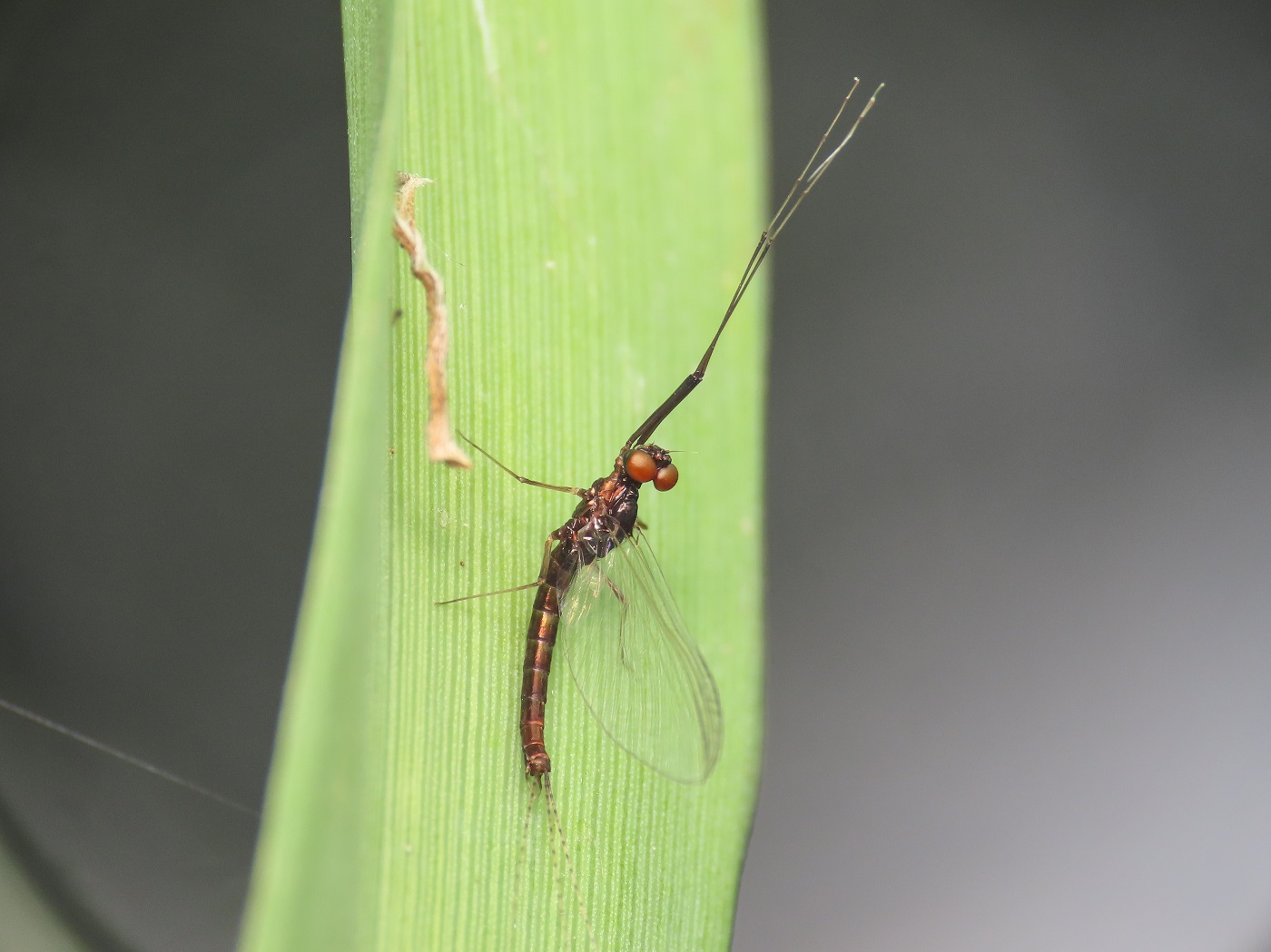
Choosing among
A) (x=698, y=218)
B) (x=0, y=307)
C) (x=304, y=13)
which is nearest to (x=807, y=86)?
(x=304, y=13)

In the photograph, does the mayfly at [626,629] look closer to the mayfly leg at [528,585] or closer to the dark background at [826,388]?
the mayfly leg at [528,585]

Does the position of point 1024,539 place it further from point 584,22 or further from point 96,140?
point 96,140

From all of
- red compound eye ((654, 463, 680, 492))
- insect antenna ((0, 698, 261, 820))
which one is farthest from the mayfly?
insect antenna ((0, 698, 261, 820))

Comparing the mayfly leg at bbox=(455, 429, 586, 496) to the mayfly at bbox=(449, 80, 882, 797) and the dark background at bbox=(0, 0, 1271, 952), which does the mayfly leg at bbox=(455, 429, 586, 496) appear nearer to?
the mayfly at bbox=(449, 80, 882, 797)

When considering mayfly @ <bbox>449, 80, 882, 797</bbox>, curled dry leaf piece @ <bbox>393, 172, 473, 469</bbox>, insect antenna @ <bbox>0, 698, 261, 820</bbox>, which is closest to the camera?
curled dry leaf piece @ <bbox>393, 172, 473, 469</bbox>

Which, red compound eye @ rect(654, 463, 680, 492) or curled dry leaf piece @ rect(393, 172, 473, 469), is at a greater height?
curled dry leaf piece @ rect(393, 172, 473, 469)

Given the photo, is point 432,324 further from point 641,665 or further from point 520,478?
point 641,665

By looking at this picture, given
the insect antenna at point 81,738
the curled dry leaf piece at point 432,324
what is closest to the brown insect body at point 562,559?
the curled dry leaf piece at point 432,324

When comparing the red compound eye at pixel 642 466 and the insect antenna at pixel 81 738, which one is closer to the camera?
the red compound eye at pixel 642 466

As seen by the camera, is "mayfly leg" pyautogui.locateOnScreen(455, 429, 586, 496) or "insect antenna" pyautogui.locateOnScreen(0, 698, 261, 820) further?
"insect antenna" pyautogui.locateOnScreen(0, 698, 261, 820)
